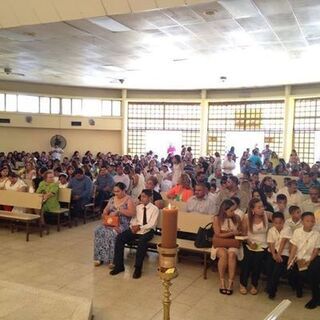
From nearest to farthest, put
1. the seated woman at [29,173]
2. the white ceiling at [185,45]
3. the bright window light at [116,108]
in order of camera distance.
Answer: the white ceiling at [185,45] → the seated woman at [29,173] → the bright window light at [116,108]

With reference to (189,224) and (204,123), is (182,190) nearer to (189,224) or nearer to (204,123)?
(189,224)

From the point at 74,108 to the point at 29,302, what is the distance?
16442mm

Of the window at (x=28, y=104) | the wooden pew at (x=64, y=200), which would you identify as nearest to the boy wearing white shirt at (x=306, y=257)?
the wooden pew at (x=64, y=200)

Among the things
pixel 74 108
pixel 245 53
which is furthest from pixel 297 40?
pixel 74 108

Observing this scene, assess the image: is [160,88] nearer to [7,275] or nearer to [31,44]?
[31,44]

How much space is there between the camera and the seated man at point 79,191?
9.17 metres

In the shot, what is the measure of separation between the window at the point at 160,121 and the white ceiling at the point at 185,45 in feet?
15.9

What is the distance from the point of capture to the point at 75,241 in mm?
7715

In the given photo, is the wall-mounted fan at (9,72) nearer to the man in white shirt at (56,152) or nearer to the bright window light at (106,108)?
the man in white shirt at (56,152)

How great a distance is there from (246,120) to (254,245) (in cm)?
1416

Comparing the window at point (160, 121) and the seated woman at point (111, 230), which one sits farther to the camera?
the window at point (160, 121)

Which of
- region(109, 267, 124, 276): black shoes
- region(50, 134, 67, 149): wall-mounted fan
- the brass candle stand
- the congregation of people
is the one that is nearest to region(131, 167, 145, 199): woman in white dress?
the congregation of people

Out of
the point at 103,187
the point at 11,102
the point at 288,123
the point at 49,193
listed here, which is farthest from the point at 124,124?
the point at 49,193

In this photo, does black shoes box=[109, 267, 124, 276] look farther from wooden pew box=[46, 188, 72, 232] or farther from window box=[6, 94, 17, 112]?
window box=[6, 94, 17, 112]
